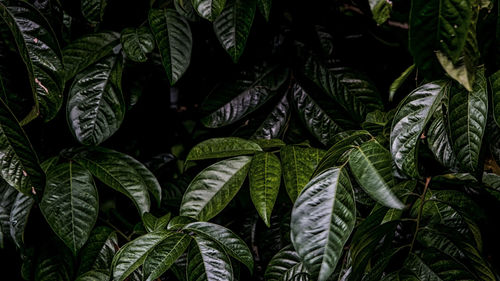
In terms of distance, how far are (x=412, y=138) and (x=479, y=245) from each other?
26cm

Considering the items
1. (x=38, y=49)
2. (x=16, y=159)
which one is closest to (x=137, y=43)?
(x=38, y=49)

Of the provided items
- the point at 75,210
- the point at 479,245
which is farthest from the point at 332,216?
the point at 75,210

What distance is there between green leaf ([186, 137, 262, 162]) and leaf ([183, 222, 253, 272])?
142 mm

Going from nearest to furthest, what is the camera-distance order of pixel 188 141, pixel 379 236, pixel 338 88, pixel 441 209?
1. pixel 379 236
2. pixel 441 209
3. pixel 338 88
4. pixel 188 141

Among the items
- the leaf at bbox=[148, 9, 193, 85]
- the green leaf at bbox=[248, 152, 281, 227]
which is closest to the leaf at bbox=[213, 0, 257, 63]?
the leaf at bbox=[148, 9, 193, 85]

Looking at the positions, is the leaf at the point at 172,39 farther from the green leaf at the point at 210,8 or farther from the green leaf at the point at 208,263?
the green leaf at the point at 208,263

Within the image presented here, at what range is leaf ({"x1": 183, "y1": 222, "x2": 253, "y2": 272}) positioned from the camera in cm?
75

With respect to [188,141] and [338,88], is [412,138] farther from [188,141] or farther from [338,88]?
[188,141]

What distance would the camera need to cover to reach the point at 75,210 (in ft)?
2.93

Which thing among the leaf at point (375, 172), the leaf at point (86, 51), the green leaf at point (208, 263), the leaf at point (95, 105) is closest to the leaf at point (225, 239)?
the green leaf at point (208, 263)

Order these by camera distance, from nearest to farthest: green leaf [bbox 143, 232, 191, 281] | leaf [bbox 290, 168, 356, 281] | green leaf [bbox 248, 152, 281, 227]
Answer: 1. leaf [bbox 290, 168, 356, 281]
2. green leaf [bbox 143, 232, 191, 281]
3. green leaf [bbox 248, 152, 281, 227]

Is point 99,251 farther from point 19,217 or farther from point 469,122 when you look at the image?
point 469,122

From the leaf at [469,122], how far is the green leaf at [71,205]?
0.63 meters

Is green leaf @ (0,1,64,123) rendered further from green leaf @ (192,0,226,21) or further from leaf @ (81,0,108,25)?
green leaf @ (192,0,226,21)
